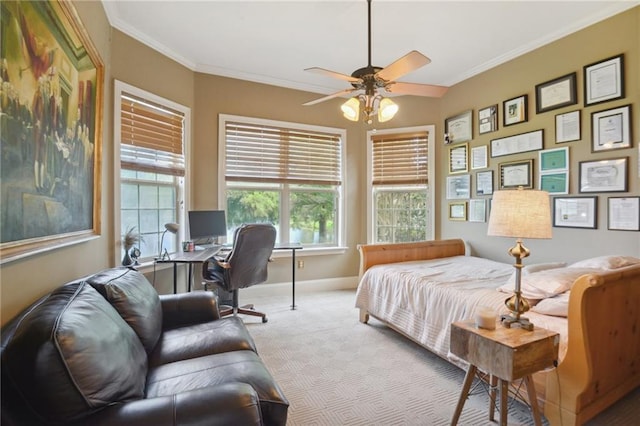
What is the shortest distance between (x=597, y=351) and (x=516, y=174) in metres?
2.30

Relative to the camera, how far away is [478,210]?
395 cm

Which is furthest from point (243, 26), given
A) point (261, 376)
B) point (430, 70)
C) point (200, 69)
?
point (261, 376)

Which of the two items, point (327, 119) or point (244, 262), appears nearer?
point (244, 262)

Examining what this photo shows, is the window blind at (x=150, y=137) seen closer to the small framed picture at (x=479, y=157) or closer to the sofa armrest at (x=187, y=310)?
the sofa armrest at (x=187, y=310)

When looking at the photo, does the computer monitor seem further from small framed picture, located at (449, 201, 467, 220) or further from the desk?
small framed picture, located at (449, 201, 467, 220)

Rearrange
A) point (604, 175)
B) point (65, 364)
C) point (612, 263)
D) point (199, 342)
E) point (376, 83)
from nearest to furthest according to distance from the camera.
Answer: point (65, 364), point (199, 342), point (612, 263), point (376, 83), point (604, 175)

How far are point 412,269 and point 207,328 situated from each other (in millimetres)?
1900

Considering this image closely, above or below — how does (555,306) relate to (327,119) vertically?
below

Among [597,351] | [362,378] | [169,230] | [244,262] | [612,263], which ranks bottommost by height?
[362,378]

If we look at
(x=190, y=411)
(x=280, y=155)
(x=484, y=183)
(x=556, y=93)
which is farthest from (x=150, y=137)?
(x=556, y=93)

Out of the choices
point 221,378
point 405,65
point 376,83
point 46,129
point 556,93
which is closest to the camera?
point 221,378

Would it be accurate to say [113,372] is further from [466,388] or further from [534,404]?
[534,404]

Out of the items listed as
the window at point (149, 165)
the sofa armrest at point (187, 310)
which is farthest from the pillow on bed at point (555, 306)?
the window at point (149, 165)

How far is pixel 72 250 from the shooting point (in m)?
1.94
